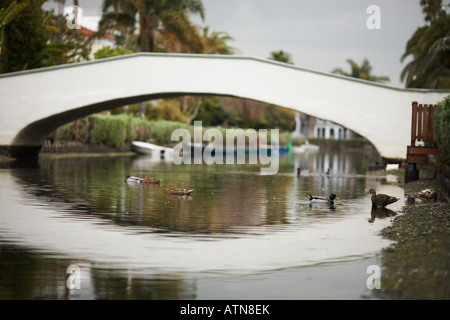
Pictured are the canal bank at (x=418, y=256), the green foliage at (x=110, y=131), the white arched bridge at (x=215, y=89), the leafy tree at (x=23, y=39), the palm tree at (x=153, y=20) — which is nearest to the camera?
the canal bank at (x=418, y=256)

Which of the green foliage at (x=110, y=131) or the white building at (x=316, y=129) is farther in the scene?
the white building at (x=316, y=129)

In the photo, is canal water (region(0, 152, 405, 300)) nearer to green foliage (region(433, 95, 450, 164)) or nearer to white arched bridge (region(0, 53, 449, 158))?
green foliage (region(433, 95, 450, 164))

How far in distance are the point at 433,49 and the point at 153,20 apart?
72.6 ft

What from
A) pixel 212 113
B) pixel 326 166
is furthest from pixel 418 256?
pixel 212 113

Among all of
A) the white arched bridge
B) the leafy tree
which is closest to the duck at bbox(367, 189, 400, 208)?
the white arched bridge

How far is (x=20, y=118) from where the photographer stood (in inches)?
1225

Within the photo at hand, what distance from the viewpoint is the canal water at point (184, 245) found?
7148mm

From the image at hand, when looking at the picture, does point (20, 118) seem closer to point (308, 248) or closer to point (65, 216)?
point (65, 216)

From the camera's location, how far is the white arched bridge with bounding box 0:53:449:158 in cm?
2883

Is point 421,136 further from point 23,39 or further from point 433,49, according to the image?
point 23,39

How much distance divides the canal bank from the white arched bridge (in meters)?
15.2

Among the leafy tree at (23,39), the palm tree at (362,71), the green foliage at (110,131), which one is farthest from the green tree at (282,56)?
the leafy tree at (23,39)

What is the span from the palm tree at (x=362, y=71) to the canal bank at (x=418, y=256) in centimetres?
9092

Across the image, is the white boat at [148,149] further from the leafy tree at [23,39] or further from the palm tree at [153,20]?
the leafy tree at [23,39]
